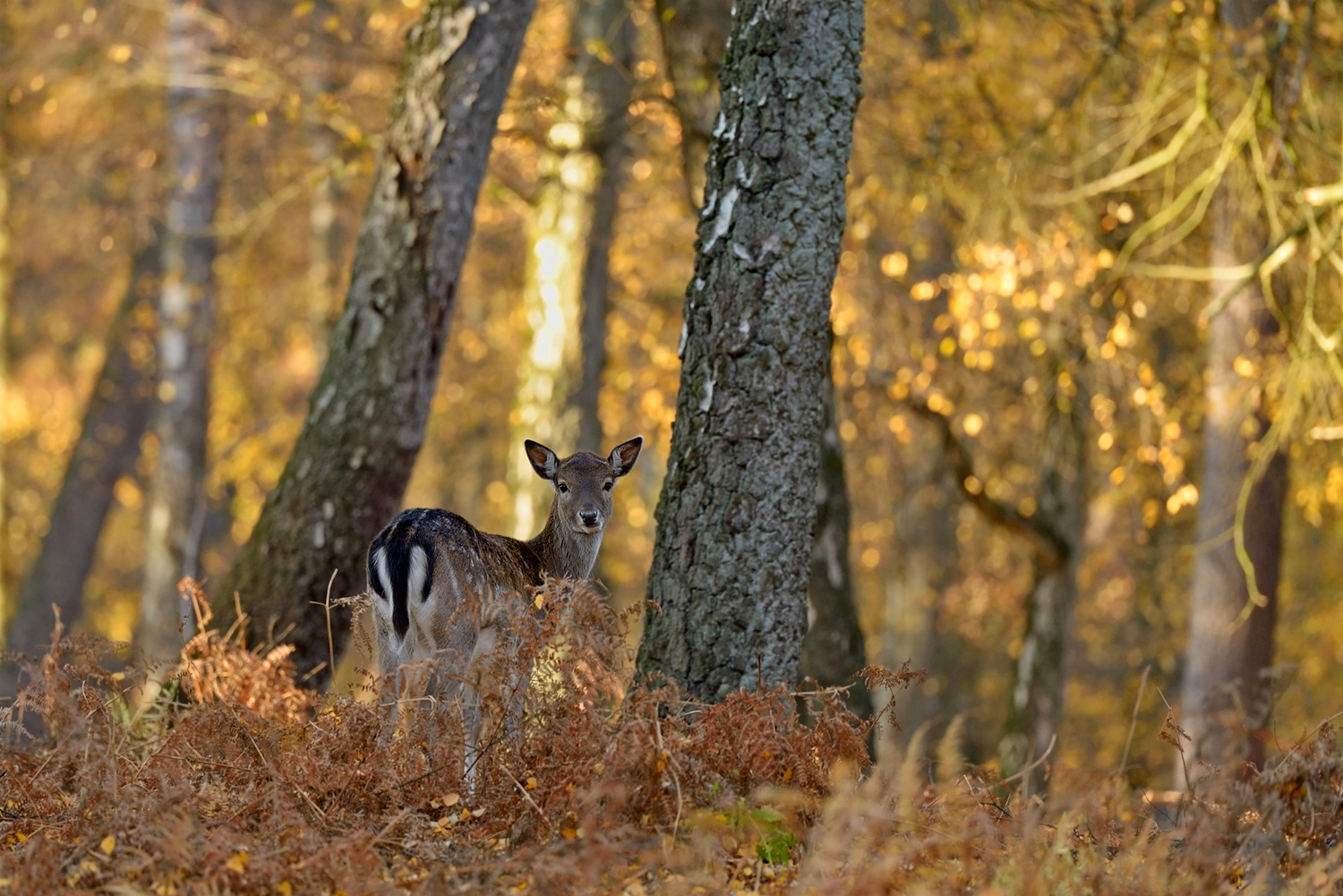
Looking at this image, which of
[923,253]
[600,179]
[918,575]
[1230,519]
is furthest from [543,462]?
[918,575]

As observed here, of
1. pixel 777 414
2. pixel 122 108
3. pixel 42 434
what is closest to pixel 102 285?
pixel 42 434

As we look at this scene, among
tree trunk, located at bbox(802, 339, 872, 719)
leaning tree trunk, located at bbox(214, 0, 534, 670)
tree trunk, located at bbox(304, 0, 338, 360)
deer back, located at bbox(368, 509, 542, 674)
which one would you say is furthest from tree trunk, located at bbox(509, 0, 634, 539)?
deer back, located at bbox(368, 509, 542, 674)

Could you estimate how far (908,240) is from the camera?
14195mm

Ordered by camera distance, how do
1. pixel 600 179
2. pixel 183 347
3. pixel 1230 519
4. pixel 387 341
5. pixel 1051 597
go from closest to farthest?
pixel 387 341 < pixel 1230 519 < pixel 600 179 < pixel 1051 597 < pixel 183 347

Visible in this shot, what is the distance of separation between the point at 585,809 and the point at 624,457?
3593 mm

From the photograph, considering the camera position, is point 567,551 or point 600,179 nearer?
point 567,551

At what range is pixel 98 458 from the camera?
62.1 ft

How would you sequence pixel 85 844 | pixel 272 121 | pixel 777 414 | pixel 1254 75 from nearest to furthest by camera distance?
pixel 85 844 → pixel 777 414 → pixel 1254 75 → pixel 272 121

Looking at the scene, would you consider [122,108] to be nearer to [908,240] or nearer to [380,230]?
[908,240]

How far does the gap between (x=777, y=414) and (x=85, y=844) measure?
124 inches

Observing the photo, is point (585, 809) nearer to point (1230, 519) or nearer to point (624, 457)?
point (624, 457)

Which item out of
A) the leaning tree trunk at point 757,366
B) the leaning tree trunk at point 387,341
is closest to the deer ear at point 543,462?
the leaning tree trunk at point 387,341

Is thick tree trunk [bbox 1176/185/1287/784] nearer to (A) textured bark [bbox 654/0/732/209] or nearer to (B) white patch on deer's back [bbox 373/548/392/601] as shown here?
(A) textured bark [bbox 654/0/732/209]

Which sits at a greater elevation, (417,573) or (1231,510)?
(1231,510)
